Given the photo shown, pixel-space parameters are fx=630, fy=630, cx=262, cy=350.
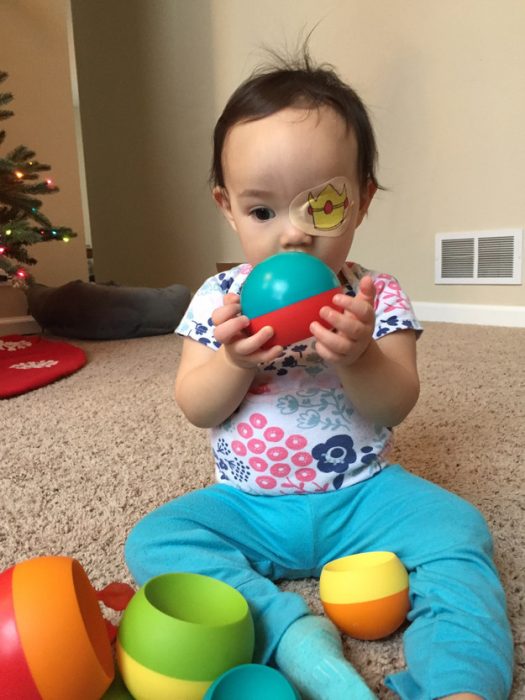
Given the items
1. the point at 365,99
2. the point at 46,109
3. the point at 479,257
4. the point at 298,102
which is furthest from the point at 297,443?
the point at 46,109

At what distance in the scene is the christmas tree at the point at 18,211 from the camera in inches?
59.2

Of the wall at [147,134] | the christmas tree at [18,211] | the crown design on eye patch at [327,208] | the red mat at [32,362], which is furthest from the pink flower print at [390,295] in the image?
the wall at [147,134]

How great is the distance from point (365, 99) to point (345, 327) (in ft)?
5.79

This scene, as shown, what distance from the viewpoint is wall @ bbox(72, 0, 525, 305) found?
183cm

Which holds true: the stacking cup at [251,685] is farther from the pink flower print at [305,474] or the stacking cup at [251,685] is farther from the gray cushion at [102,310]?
the gray cushion at [102,310]

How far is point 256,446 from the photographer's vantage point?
65cm

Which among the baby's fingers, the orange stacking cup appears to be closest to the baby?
the baby's fingers

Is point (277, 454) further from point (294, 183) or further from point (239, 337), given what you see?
point (294, 183)

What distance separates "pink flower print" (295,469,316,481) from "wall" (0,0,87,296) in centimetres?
181

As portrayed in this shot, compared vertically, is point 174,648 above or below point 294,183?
below

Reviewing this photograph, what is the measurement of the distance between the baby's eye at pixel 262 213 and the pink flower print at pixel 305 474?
0.25 metres

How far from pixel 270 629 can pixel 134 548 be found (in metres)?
0.15

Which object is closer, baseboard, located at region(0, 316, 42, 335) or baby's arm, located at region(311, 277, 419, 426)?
baby's arm, located at region(311, 277, 419, 426)

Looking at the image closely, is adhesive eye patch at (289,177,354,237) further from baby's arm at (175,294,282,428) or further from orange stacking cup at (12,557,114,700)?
orange stacking cup at (12,557,114,700)
